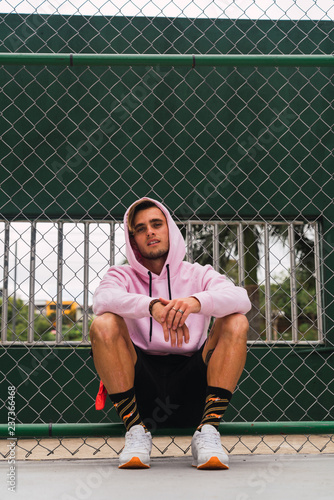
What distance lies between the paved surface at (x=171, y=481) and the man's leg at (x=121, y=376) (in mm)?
60

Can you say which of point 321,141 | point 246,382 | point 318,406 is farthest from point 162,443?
point 321,141

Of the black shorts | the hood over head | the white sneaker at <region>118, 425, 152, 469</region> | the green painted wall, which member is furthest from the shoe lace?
the green painted wall

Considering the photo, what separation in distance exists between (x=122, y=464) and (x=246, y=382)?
10.2 ft

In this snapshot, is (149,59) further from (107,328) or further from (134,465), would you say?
(134,465)

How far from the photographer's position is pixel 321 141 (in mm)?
4758

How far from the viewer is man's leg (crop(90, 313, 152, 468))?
155 cm

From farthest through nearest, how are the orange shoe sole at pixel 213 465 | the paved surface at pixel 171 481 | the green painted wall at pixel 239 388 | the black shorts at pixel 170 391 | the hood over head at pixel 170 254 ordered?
the green painted wall at pixel 239 388, the hood over head at pixel 170 254, the black shorts at pixel 170 391, the orange shoe sole at pixel 213 465, the paved surface at pixel 171 481

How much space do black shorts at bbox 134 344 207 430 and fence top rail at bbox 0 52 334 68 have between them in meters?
1.01

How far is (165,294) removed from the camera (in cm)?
185

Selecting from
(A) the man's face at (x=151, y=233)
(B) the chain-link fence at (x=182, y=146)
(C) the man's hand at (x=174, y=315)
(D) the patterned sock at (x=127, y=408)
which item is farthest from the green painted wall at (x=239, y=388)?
(C) the man's hand at (x=174, y=315)

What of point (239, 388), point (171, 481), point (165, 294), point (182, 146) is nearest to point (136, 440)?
point (171, 481)

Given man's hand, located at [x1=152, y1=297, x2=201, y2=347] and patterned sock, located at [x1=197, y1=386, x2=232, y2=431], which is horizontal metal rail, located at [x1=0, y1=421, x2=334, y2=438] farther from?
man's hand, located at [x1=152, y1=297, x2=201, y2=347]

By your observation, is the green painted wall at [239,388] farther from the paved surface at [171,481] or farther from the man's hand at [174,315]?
the man's hand at [174,315]

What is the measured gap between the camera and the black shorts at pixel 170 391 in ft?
5.59
